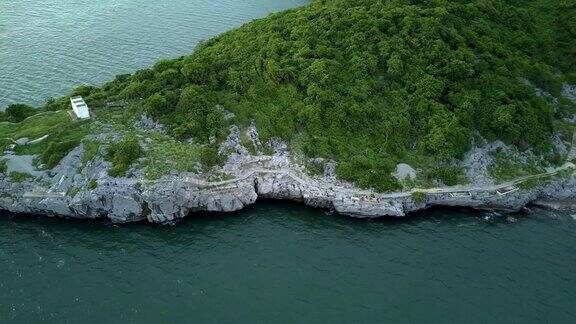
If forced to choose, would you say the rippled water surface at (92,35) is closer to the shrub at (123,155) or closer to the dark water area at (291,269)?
the shrub at (123,155)

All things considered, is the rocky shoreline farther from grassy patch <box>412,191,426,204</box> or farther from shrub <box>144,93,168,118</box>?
shrub <box>144,93,168,118</box>

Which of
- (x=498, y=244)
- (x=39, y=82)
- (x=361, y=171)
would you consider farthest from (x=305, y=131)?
(x=39, y=82)

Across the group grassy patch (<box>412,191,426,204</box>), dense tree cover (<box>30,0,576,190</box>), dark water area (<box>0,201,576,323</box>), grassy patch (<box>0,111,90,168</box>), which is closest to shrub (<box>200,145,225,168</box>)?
dense tree cover (<box>30,0,576,190</box>)

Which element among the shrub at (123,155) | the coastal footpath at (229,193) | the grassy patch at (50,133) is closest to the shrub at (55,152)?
the grassy patch at (50,133)

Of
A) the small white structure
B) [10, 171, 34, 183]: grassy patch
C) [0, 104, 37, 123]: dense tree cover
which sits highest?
the small white structure

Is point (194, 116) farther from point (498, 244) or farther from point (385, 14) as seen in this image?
point (498, 244)

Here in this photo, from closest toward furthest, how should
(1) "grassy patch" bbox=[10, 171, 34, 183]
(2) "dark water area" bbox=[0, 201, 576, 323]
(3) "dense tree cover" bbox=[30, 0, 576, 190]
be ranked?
(2) "dark water area" bbox=[0, 201, 576, 323] → (1) "grassy patch" bbox=[10, 171, 34, 183] → (3) "dense tree cover" bbox=[30, 0, 576, 190]
